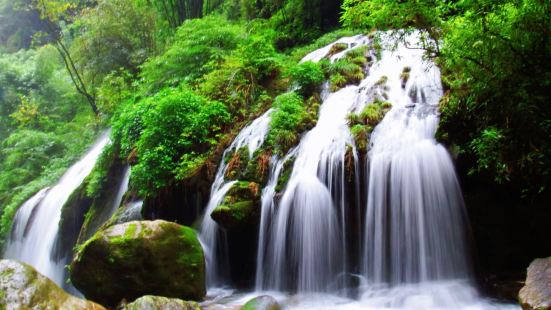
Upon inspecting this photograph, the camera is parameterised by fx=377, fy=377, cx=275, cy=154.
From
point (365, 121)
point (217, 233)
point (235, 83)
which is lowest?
point (217, 233)

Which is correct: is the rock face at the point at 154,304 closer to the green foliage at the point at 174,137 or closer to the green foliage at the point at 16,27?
the green foliage at the point at 174,137

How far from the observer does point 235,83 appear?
9.69 metres

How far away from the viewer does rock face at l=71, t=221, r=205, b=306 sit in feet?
17.1

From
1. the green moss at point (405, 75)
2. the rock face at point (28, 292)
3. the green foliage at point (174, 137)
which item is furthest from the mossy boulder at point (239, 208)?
the green moss at point (405, 75)

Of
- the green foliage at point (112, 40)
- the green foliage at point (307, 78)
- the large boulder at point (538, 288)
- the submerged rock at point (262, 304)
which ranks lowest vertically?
the submerged rock at point (262, 304)

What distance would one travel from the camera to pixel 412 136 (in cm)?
586

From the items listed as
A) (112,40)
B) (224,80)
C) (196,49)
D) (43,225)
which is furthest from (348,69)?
(112,40)

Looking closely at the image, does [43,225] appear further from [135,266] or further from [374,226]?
[374,226]

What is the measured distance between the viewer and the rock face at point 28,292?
3615 mm

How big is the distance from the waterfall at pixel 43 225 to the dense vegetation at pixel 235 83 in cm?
106

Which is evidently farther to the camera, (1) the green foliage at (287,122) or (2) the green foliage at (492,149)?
(1) the green foliage at (287,122)

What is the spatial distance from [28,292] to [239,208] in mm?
3102

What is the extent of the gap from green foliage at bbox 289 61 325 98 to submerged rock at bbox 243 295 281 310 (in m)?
5.21

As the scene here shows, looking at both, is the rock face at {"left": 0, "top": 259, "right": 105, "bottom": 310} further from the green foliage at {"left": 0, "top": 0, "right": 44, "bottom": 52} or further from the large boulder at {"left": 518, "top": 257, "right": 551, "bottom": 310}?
the green foliage at {"left": 0, "top": 0, "right": 44, "bottom": 52}
